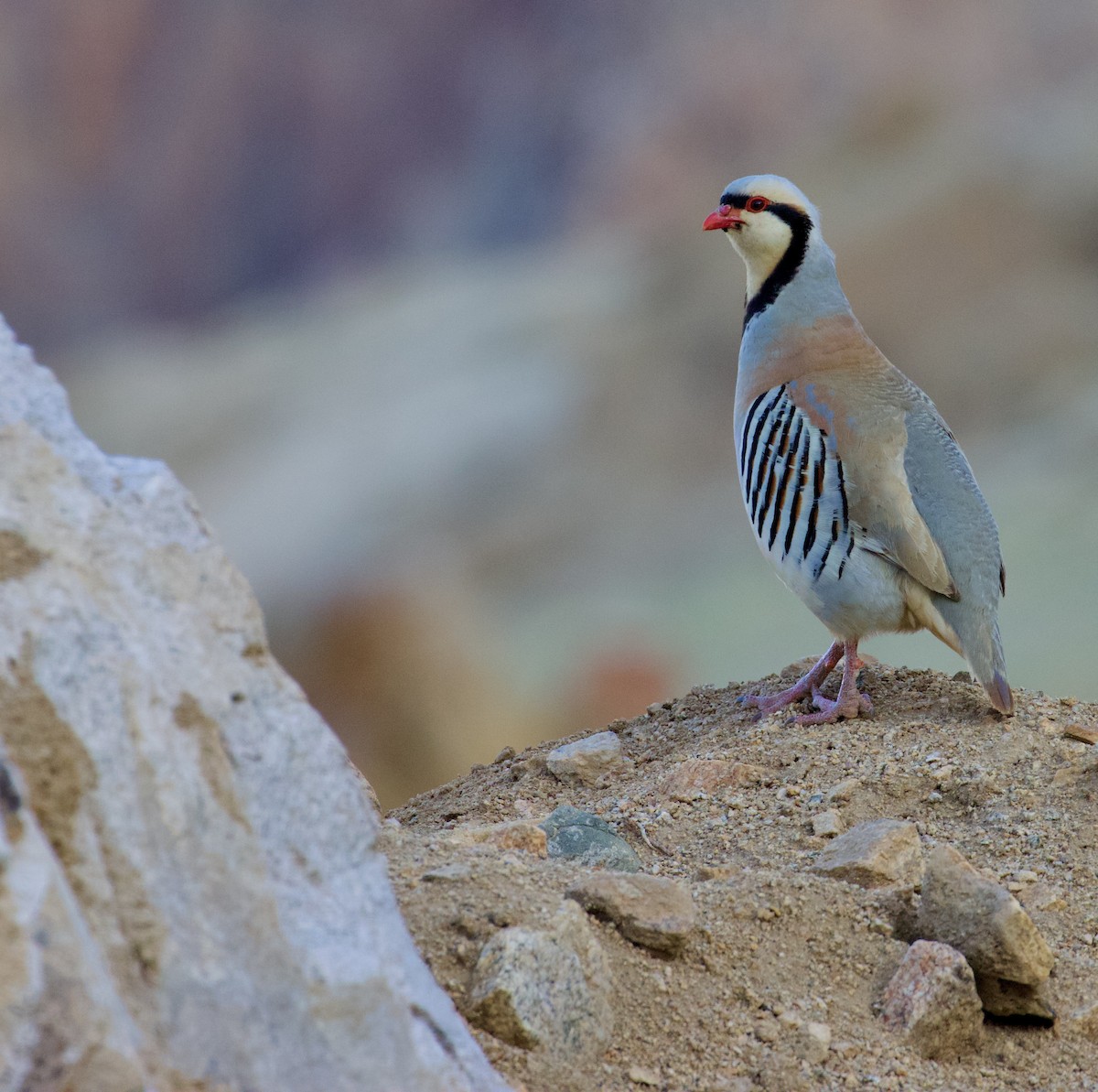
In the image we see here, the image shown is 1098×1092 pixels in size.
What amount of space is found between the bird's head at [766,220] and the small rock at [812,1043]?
3425mm

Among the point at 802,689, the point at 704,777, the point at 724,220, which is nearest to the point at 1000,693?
the point at 802,689

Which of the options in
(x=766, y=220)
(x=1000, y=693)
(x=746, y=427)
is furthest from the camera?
(x=766, y=220)

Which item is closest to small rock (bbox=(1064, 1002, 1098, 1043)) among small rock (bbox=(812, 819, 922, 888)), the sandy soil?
the sandy soil

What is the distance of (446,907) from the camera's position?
2.64m

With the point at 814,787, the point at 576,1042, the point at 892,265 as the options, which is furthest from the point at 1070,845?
the point at 892,265

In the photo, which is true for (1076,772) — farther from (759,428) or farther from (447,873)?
(447,873)

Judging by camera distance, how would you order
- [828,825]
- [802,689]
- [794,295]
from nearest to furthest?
[828,825]
[802,689]
[794,295]

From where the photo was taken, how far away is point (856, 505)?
489 centimetres

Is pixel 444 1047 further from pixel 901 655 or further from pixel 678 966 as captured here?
pixel 901 655

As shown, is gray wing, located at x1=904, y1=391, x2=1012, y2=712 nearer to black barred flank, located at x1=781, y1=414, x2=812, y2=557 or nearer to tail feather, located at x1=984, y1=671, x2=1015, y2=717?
tail feather, located at x1=984, y1=671, x2=1015, y2=717

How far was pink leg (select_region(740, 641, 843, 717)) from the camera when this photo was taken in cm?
501

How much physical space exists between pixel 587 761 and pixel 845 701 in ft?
3.17

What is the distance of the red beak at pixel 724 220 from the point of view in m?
5.59

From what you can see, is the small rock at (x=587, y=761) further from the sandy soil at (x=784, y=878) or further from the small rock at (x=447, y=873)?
the small rock at (x=447, y=873)
